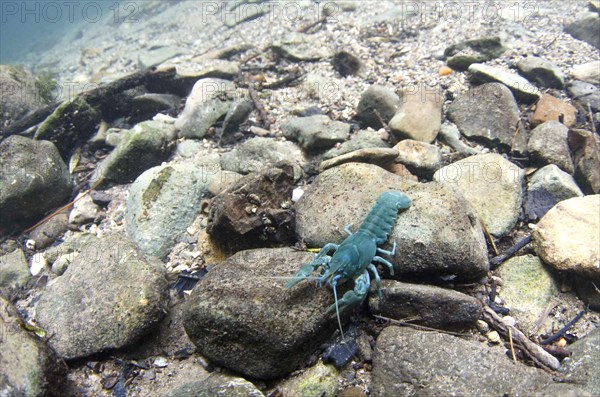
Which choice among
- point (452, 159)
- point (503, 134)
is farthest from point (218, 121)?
point (503, 134)

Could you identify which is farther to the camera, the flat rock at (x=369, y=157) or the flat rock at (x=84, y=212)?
the flat rock at (x=84, y=212)

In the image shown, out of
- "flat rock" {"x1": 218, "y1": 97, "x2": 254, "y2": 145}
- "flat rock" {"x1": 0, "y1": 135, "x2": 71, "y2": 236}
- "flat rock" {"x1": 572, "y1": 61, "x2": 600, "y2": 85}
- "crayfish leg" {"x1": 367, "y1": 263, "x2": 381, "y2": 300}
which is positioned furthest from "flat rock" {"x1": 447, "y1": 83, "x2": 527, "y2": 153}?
"flat rock" {"x1": 0, "y1": 135, "x2": 71, "y2": 236}

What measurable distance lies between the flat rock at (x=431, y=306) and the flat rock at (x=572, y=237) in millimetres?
1047

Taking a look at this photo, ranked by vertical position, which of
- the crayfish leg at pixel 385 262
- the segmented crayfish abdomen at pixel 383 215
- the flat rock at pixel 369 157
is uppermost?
the flat rock at pixel 369 157

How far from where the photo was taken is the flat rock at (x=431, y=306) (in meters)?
3.15

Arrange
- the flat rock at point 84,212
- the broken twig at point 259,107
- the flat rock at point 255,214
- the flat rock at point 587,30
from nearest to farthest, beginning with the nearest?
the flat rock at point 255,214 < the flat rock at point 84,212 < the broken twig at point 259,107 < the flat rock at point 587,30

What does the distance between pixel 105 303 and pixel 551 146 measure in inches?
222

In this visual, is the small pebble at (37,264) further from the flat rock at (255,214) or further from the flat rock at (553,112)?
the flat rock at (553,112)

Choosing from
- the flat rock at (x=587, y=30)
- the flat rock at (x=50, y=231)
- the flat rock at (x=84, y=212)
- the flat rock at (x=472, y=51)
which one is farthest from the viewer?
the flat rock at (x=587, y=30)

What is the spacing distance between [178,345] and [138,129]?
11.7 ft

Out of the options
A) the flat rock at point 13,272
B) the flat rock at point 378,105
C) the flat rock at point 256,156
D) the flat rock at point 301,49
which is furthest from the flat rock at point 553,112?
the flat rock at point 13,272

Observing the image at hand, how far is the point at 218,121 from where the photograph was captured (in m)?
6.16

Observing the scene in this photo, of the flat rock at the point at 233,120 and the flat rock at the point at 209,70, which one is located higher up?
the flat rock at the point at 209,70

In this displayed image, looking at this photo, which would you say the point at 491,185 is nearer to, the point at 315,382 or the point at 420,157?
the point at 420,157
